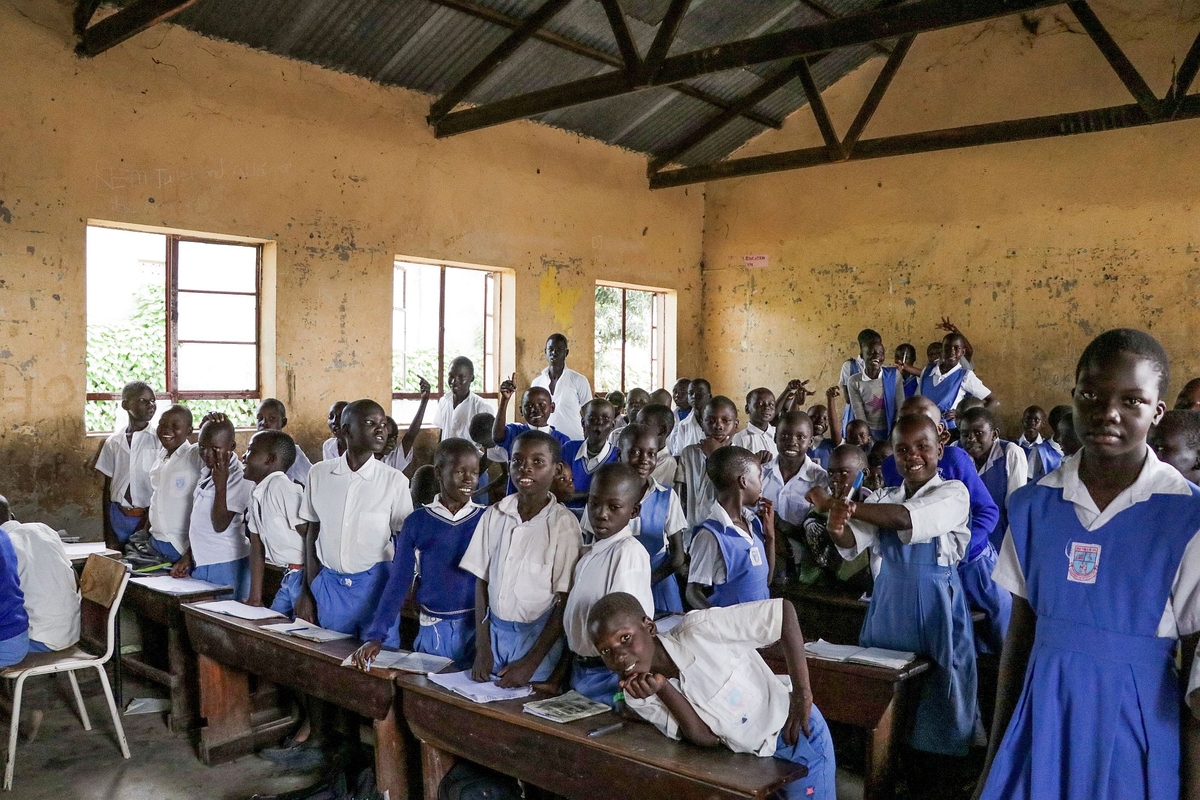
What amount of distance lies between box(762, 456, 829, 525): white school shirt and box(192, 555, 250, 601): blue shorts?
2413 millimetres

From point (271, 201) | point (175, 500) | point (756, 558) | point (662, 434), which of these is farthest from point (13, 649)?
point (271, 201)

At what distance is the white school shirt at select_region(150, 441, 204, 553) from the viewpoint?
4359 millimetres

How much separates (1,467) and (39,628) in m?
2.46

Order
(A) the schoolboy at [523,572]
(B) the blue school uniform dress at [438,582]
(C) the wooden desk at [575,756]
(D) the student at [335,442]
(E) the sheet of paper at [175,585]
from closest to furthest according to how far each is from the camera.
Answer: (C) the wooden desk at [575,756]
(A) the schoolboy at [523,572]
(B) the blue school uniform dress at [438,582]
(E) the sheet of paper at [175,585]
(D) the student at [335,442]

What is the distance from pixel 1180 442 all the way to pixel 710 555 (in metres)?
1.88

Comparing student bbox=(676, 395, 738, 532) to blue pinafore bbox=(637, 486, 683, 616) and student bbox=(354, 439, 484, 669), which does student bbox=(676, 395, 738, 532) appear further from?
student bbox=(354, 439, 484, 669)

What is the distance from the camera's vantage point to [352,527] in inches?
133

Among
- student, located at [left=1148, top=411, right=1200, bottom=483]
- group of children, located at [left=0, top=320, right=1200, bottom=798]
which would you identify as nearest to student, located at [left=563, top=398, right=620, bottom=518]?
group of children, located at [left=0, top=320, right=1200, bottom=798]

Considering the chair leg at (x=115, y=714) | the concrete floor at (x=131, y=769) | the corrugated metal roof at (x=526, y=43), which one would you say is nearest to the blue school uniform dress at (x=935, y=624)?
the concrete floor at (x=131, y=769)

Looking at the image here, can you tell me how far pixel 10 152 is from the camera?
538 cm

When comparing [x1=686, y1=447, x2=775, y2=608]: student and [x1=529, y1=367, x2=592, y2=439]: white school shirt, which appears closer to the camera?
[x1=686, y1=447, x2=775, y2=608]: student

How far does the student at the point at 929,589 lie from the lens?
263cm

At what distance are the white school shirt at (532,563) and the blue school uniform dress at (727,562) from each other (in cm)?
41

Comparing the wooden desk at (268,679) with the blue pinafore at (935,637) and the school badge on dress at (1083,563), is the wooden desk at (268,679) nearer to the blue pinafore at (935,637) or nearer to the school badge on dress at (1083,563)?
the blue pinafore at (935,637)
